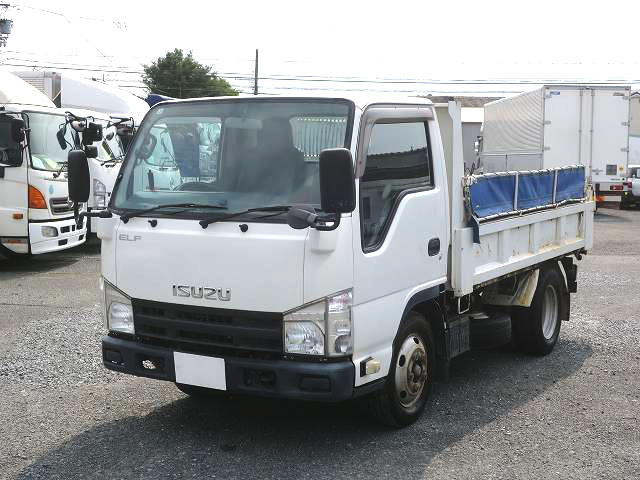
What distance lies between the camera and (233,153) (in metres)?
5.11

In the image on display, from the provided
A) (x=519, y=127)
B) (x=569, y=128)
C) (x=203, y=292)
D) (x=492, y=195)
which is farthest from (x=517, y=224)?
(x=569, y=128)

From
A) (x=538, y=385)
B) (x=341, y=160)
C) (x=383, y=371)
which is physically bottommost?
(x=538, y=385)

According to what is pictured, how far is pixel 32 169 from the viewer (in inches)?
507

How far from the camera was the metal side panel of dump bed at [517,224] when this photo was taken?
6012 millimetres

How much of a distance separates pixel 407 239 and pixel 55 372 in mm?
3442

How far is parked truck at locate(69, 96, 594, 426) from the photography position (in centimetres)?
463

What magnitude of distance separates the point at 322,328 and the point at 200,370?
0.80m

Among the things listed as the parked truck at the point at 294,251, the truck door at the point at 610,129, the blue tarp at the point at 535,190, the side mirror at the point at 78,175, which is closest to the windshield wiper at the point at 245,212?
the parked truck at the point at 294,251

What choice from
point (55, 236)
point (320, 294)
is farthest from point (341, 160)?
point (55, 236)

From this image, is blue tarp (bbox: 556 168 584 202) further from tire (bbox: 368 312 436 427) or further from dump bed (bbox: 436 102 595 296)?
tire (bbox: 368 312 436 427)

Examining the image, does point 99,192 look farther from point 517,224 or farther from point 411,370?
point 411,370

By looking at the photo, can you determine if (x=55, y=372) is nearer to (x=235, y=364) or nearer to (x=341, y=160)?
(x=235, y=364)

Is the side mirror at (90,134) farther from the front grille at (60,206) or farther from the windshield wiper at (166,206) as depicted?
the windshield wiper at (166,206)

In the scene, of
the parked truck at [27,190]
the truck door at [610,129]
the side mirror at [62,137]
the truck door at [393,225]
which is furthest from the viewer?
the truck door at [610,129]
